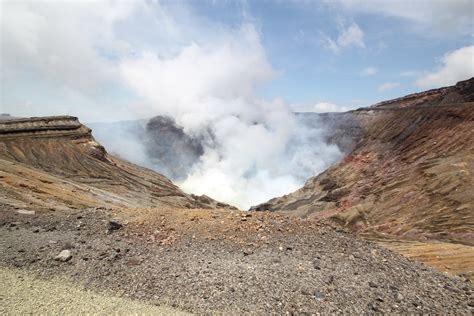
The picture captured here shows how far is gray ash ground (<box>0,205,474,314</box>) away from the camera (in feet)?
30.7

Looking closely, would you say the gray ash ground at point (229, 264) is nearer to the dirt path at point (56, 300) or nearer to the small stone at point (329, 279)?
the small stone at point (329, 279)

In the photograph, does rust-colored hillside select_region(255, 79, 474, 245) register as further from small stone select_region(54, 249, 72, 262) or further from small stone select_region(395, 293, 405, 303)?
small stone select_region(54, 249, 72, 262)

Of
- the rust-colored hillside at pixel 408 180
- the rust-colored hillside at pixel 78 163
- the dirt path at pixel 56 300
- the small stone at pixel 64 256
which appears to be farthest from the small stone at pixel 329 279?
the rust-colored hillside at pixel 78 163

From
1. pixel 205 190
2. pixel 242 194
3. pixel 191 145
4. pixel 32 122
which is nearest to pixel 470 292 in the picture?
pixel 32 122

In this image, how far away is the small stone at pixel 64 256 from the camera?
10.7m

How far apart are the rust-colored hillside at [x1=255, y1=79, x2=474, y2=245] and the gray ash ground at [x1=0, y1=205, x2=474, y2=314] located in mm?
17738

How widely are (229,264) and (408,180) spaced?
34966mm

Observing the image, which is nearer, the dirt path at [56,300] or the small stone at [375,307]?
the dirt path at [56,300]

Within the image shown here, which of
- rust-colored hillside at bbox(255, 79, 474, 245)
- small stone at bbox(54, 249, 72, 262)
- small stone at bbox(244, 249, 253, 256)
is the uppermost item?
rust-colored hillside at bbox(255, 79, 474, 245)

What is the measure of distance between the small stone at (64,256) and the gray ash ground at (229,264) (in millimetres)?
118

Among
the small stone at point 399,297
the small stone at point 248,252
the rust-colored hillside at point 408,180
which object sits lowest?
the small stone at point 399,297

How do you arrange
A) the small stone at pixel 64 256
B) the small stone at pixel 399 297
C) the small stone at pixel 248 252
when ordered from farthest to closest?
1. the small stone at pixel 248 252
2. the small stone at pixel 64 256
3. the small stone at pixel 399 297

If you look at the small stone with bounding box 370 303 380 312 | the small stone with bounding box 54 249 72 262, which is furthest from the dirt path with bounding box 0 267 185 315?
the small stone with bounding box 370 303 380 312

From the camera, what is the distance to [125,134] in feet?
370
